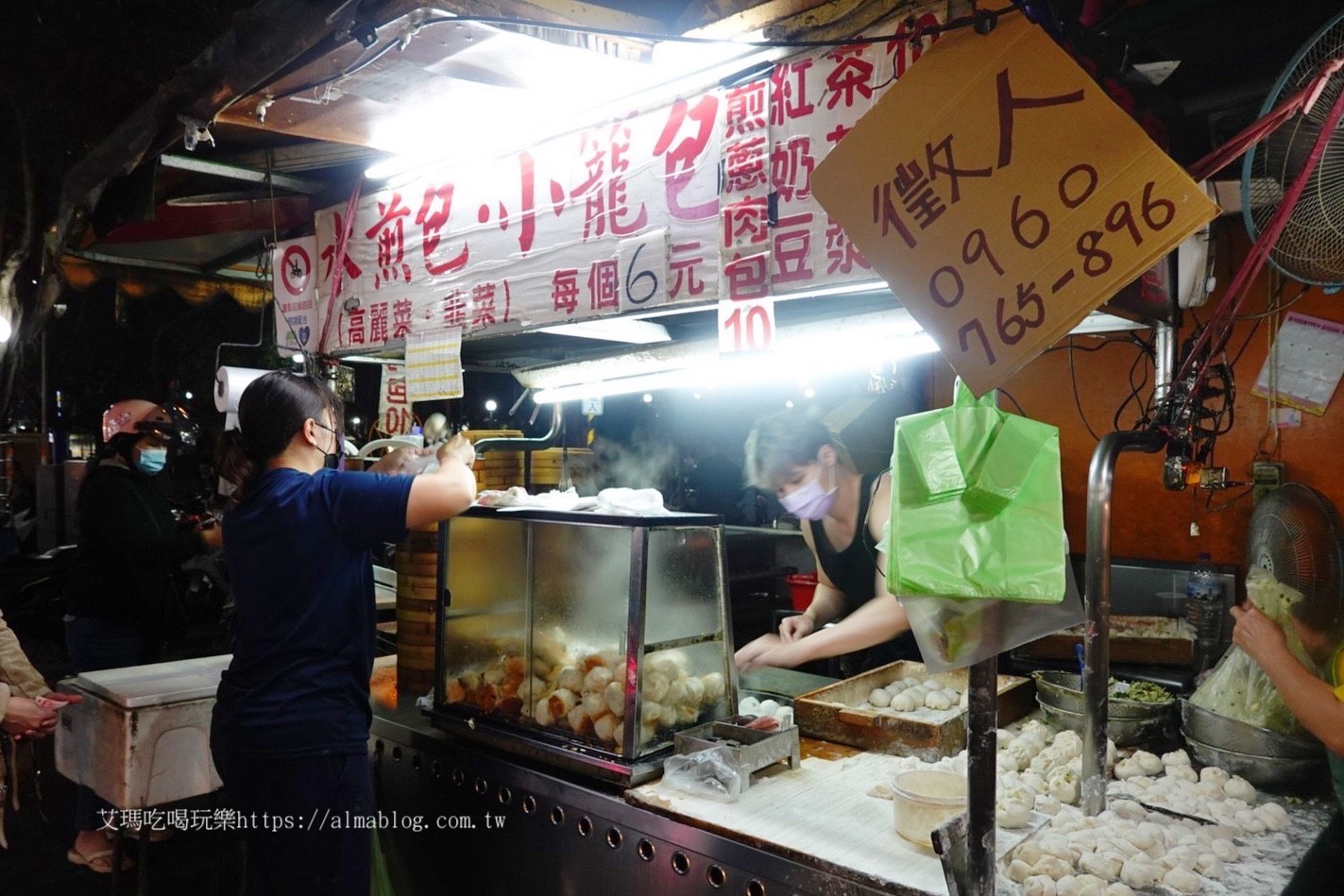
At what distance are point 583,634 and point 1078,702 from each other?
199cm

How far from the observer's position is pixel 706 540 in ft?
11.0

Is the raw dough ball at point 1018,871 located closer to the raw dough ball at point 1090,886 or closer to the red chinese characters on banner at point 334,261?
the raw dough ball at point 1090,886

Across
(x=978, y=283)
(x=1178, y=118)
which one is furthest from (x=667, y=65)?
(x=1178, y=118)

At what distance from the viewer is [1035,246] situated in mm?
1876

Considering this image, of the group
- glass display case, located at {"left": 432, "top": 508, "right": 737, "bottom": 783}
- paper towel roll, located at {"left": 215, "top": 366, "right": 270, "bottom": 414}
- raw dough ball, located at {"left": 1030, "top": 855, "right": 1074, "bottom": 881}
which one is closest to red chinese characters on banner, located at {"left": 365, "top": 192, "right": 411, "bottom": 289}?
paper towel roll, located at {"left": 215, "top": 366, "right": 270, "bottom": 414}

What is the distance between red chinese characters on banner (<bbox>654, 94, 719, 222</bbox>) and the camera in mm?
3270

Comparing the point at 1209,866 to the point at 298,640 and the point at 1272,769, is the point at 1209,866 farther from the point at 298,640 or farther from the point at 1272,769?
the point at 298,640

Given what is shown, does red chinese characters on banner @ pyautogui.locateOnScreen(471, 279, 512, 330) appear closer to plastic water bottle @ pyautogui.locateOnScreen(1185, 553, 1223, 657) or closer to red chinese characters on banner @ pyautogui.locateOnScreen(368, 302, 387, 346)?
red chinese characters on banner @ pyautogui.locateOnScreen(368, 302, 387, 346)

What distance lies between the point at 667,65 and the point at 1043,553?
2.40 meters

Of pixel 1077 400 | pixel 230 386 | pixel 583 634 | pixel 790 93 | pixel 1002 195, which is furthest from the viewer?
pixel 1077 400

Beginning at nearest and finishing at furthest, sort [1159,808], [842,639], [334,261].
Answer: [1159,808] < [842,639] < [334,261]

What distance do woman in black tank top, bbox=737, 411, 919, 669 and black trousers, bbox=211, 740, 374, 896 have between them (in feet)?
7.34

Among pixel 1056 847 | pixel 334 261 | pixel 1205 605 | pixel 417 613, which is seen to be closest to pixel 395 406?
pixel 334 261

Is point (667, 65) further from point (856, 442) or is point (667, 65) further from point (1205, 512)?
point (856, 442)
